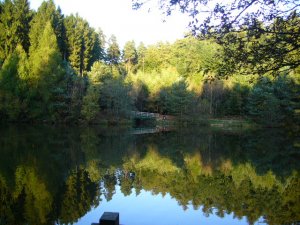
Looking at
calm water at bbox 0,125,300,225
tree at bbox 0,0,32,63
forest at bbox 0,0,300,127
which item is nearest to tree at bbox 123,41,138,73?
forest at bbox 0,0,300,127

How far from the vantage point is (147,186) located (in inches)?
515

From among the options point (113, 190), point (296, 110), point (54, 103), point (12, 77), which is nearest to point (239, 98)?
point (296, 110)

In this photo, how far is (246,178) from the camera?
14.6 meters

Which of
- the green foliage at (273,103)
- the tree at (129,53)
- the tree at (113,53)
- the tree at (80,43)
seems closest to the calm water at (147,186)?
the green foliage at (273,103)

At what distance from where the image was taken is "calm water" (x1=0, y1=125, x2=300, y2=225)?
9766 millimetres

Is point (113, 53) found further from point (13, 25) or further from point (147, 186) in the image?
point (147, 186)

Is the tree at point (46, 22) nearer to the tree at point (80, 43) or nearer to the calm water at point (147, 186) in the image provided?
the tree at point (80, 43)

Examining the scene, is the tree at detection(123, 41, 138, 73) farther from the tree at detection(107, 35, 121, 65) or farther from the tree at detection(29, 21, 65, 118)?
the tree at detection(29, 21, 65, 118)

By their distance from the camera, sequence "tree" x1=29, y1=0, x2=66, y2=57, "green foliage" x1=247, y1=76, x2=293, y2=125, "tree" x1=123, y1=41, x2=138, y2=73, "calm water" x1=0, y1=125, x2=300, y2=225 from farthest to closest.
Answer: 1. "tree" x1=123, y1=41, x2=138, y2=73
2. "tree" x1=29, y1=0, x2=66, y2=57
3. "green foliage" x1=247, y1=76, x2=293, y2=125
4. "calm water" x1=0, y1=125, x2=300, y2=225

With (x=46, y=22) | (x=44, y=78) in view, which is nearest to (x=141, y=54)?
(x=46, y=22)

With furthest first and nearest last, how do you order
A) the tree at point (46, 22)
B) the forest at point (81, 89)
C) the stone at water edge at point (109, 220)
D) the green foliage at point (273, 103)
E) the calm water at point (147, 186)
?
the tree at point (46, 22) < the green foliage at point (273, 103) < the forest at point (81, 89) < the calm water at point (147, 186) < the stone at water edge at point (109, 220)

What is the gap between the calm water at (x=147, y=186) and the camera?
9766 millimetres

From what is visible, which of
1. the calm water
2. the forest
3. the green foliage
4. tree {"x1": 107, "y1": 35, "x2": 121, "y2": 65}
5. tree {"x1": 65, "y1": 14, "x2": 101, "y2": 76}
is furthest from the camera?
tree {"x1": 107, "y1": 35, "x2": 121, "y2": 65}

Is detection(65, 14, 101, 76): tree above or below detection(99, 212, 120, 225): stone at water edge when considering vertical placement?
above
